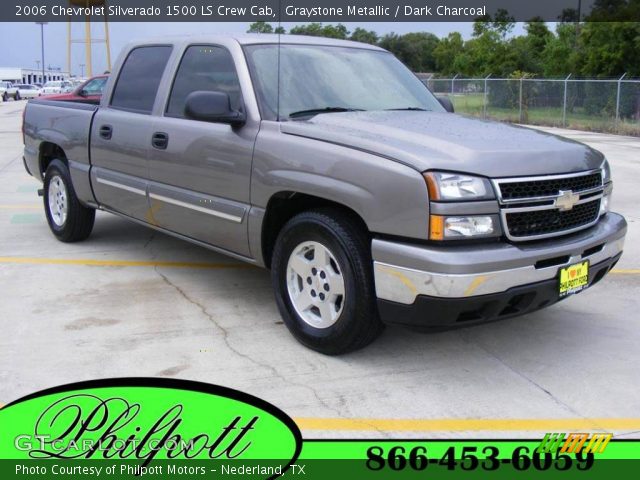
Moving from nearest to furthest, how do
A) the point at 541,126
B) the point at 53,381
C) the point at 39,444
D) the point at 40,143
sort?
the point at 39,444 → the point at 53,381 → the point at 40,143 → the point at 541,126

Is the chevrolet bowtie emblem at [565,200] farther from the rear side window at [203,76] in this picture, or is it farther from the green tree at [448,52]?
the green tree at [448,52]

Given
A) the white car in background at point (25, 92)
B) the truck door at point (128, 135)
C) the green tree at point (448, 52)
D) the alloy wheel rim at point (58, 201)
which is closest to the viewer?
the truck door at point (128, 135)

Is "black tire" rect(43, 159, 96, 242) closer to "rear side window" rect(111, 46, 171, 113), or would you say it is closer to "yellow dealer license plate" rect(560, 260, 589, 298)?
"rear side window" rect(111, 46, 171, 113)

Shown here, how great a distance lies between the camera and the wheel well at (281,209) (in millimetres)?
4480

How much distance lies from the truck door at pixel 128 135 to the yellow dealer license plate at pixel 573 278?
320cm

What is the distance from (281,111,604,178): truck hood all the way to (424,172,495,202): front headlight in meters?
0.04

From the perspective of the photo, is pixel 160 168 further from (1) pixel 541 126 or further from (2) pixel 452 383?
(1) pixel 541 126

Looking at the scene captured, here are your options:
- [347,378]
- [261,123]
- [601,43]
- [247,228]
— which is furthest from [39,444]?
[601,43]

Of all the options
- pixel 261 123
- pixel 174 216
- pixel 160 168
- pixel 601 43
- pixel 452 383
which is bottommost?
pixel 452 383

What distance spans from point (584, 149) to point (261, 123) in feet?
6.64

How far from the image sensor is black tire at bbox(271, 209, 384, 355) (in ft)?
13.4

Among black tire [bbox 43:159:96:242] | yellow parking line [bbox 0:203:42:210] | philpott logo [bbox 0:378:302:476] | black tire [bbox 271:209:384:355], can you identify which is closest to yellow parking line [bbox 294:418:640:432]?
philpott logo [bbox 0:378:302:476]

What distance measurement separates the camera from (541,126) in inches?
1090

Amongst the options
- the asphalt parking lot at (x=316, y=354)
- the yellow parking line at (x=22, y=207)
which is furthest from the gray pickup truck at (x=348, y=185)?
the yellow parking line at (x=22, y=207)
